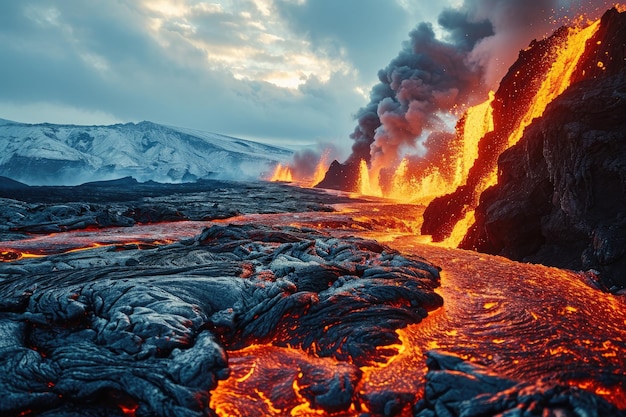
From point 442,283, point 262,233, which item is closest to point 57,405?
point 442,283

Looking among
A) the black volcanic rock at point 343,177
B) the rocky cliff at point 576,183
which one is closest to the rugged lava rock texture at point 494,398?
the rocky cliff at point 576,183

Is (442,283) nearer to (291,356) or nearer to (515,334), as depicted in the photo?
(515,334)

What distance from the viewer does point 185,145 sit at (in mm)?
186375

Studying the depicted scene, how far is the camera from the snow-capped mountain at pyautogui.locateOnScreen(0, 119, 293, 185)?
139 m

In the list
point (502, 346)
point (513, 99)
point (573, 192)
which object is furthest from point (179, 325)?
point (513, 99)

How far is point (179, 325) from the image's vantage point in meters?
7.38

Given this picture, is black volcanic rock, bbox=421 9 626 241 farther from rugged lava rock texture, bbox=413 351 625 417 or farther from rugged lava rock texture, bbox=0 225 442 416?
rugged lava rock texture, bbox=413 351 625 417

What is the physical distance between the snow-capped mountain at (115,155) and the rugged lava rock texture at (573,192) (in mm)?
140997

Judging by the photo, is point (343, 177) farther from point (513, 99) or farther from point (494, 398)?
point (494, 398)

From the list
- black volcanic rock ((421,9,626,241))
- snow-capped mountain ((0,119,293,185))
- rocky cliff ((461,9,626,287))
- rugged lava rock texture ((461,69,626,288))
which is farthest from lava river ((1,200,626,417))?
snow-capped mountain ((0,119,293,185))

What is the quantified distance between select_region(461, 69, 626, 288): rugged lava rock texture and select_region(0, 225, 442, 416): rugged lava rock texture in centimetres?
517

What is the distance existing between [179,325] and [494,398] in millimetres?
5712

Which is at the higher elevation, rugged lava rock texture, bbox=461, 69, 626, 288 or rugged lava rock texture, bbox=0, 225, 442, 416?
rugged lava rock texture, bbox=461, 69, 626, 288

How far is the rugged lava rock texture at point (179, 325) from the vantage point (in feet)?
18.4
